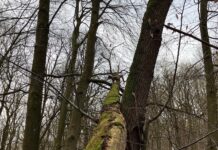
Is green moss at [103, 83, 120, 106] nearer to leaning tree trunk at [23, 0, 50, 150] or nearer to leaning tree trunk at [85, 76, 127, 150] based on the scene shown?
leaning tree trunk at [85, 76, 127, 150]

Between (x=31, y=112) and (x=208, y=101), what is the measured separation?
5.47 meters

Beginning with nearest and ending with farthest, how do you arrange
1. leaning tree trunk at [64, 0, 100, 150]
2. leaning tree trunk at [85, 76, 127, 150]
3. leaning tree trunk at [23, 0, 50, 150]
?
1. leaning tree trunk at [85, 76, 127, 150]
2. leaning tree trunk at [23, 0, 50, 150]
3. leaning tree trunk at [64, 0, 100, 150]

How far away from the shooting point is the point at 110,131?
2516mm

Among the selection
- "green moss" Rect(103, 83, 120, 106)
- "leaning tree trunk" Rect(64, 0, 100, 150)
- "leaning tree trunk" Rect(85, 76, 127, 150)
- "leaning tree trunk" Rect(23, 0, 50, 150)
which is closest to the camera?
"leaning tree trunk" Rect(85, 76, 127, 150)

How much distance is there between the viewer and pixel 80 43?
43.0ft

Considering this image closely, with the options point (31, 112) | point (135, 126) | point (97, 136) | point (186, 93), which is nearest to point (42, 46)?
point (31, 112)

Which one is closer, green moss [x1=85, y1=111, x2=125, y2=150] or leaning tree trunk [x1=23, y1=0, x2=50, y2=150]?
green moss [x1=85, y1=111, x2=125, y2=150]

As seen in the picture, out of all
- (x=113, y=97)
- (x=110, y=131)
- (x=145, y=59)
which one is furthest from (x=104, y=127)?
(x=145, y=59)

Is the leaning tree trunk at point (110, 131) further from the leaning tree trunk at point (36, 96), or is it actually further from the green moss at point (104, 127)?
the leaning tree trunk at point (36, 96)

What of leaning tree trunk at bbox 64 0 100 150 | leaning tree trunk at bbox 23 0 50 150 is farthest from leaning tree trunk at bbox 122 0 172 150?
leaning tree trunk at bbox 64 0 100 150

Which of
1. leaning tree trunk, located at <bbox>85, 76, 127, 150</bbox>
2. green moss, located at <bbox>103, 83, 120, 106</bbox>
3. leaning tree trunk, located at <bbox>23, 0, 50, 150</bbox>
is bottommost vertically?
leaning tree trunk, located at <bbox>85, 76, 127, 150</bbox>

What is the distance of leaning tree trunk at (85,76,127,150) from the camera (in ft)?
7.70

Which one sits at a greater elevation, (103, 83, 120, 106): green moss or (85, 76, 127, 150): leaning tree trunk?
(103, 83, 120, 106): green moss

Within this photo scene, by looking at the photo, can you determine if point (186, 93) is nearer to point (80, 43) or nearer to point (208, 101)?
point (208, 101)
